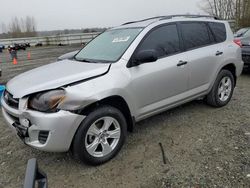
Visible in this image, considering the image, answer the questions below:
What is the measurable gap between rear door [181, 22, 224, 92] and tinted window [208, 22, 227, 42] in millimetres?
96

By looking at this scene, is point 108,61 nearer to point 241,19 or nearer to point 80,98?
point 80,98

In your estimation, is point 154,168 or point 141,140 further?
point 141,140

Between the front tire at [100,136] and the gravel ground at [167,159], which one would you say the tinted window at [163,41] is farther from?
the gravel ground at [167,159]

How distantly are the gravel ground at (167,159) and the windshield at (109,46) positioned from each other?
134cm

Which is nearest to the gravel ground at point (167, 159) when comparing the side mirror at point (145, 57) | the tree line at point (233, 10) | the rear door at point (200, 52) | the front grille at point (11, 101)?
the rear door at point (200, 52)

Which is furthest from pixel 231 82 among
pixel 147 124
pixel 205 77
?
pixel 147 124

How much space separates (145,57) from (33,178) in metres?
2.22

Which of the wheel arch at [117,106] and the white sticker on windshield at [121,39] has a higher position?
the white sticker on windshield at [121,39]

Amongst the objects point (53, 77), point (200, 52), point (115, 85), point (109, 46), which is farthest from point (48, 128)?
point (200, 52)

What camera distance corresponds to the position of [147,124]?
4301 millimetres

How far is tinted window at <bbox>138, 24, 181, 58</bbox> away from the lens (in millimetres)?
3646

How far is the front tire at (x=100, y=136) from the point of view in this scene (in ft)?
9.41

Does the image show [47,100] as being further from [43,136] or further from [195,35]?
[195,35]

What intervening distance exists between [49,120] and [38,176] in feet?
3.61
